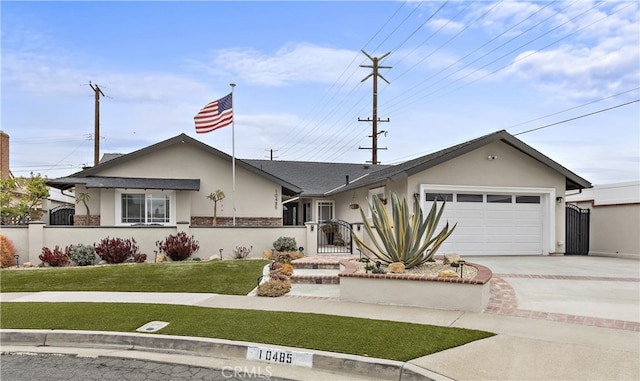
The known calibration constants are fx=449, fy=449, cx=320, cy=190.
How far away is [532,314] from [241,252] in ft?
36.1

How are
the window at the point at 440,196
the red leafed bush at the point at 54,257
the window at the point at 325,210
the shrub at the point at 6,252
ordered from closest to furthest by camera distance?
the shrub at the point at 6,252, the red leafed bush at the point at 54,257, the window at the point at 440,196, the window at the point at 325,210

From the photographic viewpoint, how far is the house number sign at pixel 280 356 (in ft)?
18.9

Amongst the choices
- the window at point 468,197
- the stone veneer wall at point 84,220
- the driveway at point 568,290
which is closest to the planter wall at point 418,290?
the driveway at point 568,290

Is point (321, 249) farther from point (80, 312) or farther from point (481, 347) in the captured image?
point (481, 347)

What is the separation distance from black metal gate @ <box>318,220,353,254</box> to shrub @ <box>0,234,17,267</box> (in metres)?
10.5

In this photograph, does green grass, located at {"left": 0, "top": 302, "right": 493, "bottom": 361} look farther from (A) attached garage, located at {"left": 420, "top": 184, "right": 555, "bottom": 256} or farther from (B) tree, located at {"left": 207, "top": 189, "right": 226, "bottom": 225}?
(B) tree, located at {"left": 207, "top": 189, "right": 226, "bottom": 225}

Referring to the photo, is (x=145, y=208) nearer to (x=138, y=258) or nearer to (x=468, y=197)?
(x=138, y=258)

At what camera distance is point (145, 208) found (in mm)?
18344

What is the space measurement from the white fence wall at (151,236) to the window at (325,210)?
7.32 metres

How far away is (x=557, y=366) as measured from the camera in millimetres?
5262

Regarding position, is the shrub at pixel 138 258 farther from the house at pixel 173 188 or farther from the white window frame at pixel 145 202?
the white window frame at pixel 145 202

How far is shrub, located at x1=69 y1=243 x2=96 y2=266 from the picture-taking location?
15055mm

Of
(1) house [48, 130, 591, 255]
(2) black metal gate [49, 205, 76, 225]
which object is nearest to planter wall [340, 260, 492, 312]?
(1) house [48, 130, 591, 255]

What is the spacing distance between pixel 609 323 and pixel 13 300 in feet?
37.8
